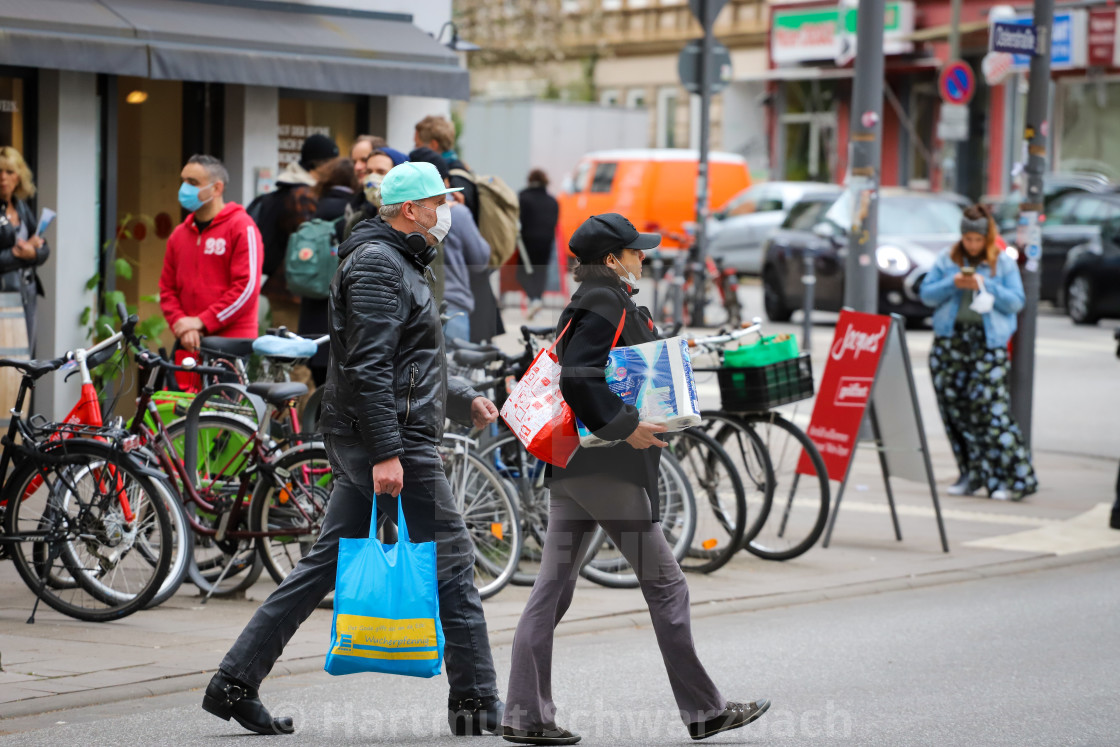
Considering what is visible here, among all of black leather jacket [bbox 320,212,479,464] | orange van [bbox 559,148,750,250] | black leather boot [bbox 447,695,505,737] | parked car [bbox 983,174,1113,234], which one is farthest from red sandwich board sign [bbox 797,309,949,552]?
orange van [bbox 559,148,750,250]

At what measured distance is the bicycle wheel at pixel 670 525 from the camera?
28.0 feet

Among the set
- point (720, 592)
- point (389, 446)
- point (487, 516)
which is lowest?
point (720, 592)

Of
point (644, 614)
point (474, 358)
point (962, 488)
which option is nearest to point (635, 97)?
point (962, 488)

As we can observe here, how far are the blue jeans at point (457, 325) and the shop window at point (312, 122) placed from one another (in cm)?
283

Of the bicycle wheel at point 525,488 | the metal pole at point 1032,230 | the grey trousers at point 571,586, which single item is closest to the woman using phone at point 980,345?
the metal pole at point 1032,230

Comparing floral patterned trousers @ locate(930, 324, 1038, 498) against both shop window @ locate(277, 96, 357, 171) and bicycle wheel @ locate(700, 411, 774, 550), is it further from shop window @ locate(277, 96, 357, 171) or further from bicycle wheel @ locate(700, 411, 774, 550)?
shop window @ locate(277, 96, 357, 171)

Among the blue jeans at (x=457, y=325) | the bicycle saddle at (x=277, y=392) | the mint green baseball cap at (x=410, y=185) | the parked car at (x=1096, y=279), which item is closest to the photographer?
the mint green baseball cap at (x=410, y=185)

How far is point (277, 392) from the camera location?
299 inches

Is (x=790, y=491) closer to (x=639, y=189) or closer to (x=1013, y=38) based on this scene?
(x=1013, y=38)

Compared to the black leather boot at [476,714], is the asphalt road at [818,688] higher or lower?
lower

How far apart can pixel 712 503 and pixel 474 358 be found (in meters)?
1.44

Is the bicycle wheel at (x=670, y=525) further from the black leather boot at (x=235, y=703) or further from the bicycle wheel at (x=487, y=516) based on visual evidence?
the black leather boot at (x=235, y=703)

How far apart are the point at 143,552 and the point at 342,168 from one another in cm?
332

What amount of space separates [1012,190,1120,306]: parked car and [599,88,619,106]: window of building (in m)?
23.9
